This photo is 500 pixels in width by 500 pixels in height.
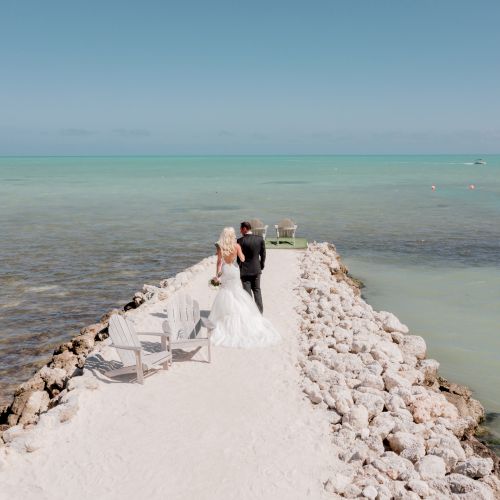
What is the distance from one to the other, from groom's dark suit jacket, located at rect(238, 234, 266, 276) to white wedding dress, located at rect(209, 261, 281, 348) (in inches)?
28.1

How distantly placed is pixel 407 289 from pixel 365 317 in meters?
7.74

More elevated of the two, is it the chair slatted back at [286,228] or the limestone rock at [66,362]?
the chair slatted back at [286,228]

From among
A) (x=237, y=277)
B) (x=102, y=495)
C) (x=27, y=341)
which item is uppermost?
(x=237, y=277)

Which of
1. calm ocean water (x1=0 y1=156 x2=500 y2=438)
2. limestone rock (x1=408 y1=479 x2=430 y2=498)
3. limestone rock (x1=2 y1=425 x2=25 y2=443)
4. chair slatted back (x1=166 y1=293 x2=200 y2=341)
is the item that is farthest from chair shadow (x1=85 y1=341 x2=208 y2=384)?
limestone rock (x1=408 y1=479 x2=430 y2=498)

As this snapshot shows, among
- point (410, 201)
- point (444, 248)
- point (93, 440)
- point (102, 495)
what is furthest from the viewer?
point (410, 201)

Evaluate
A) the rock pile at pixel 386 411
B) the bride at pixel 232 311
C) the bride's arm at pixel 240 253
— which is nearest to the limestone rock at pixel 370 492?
the rock pile at pixel 386 411

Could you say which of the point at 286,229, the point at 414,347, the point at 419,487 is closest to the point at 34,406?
the point at 419,487

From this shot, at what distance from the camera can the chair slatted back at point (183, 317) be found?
10203mm

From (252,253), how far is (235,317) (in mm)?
1506

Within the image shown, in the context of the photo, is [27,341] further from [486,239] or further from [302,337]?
[486,239]

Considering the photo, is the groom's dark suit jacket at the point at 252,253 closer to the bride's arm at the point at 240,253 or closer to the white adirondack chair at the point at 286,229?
the bride's arm at the point at 240,253

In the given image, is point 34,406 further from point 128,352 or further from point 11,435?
point 128,352

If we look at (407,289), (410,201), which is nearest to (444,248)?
(407,289)

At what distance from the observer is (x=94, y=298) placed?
18.5 metres
